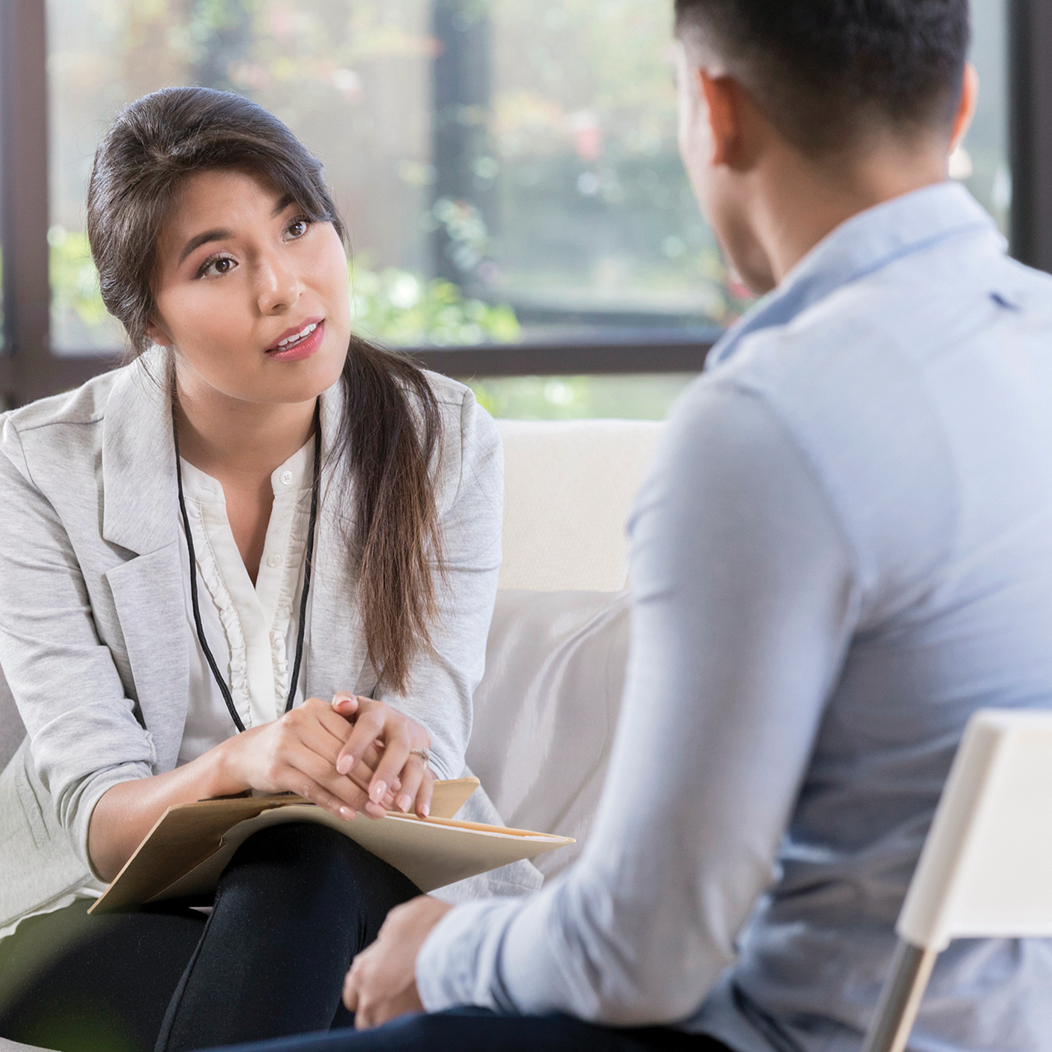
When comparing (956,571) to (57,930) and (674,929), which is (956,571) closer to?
(674,929)

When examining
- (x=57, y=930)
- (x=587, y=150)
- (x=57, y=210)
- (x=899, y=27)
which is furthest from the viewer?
(x=587, y=150)

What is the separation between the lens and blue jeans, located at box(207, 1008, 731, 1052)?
2.36ft

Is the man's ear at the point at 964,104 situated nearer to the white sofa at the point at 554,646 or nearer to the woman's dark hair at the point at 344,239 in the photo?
the woman's dark hair at the point at 344,239

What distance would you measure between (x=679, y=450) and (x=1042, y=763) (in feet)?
0.74

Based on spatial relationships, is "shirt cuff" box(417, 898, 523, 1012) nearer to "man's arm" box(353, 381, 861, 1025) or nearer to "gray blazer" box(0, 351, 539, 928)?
"man's arm" box(353, 381, 861, 1025)

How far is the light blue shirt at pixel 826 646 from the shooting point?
2.00ft

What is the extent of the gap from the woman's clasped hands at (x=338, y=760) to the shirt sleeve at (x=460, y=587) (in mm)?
155

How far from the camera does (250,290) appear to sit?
1367 mm

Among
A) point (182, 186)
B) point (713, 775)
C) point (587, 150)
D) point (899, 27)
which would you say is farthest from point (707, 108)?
point (587, 150)

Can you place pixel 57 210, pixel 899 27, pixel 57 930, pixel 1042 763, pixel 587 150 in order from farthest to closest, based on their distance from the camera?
1. pixel 587 150
2. pixel 57 210
3. pixel 57 930
4. pixel 899 27
5. pixel 1042 763

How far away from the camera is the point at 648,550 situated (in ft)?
2.09

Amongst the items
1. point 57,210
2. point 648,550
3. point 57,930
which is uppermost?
point 57,210

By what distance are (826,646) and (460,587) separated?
2.93 ft

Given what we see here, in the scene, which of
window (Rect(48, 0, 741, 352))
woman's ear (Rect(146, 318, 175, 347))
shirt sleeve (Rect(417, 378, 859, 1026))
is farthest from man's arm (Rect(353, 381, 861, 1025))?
window (Rect(48, 0, 741, 352))
